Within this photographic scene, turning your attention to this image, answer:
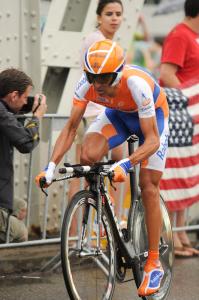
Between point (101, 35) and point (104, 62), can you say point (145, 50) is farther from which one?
point (104, 62)

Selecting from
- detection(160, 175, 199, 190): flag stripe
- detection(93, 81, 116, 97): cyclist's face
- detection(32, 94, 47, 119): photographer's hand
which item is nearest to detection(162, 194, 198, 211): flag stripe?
detection(160, 175, 199, 190): flag stripe

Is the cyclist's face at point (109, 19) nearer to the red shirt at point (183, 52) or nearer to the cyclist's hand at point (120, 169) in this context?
the red shirt at point (183, 52)

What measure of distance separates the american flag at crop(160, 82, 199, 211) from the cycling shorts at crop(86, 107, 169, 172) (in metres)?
1.89

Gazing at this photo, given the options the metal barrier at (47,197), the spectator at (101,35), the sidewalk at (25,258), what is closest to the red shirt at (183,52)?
the spectator at (101,35)

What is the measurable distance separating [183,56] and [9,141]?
8.09 ft

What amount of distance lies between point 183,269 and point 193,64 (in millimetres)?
1980

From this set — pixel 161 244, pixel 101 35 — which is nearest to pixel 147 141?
pixel 161 244

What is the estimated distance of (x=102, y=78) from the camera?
19.5ft

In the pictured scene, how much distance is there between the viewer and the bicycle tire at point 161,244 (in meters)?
6.51

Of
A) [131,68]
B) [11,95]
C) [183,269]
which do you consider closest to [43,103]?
[11,95]

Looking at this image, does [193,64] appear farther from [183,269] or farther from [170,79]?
[183,269]

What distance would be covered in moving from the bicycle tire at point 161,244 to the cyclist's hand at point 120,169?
79 cm

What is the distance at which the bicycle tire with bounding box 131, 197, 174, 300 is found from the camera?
651 cm

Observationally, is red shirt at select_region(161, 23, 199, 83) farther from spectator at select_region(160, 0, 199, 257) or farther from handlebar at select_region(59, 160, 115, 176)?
handlebar at select_region(59, 160, 115, 176)
